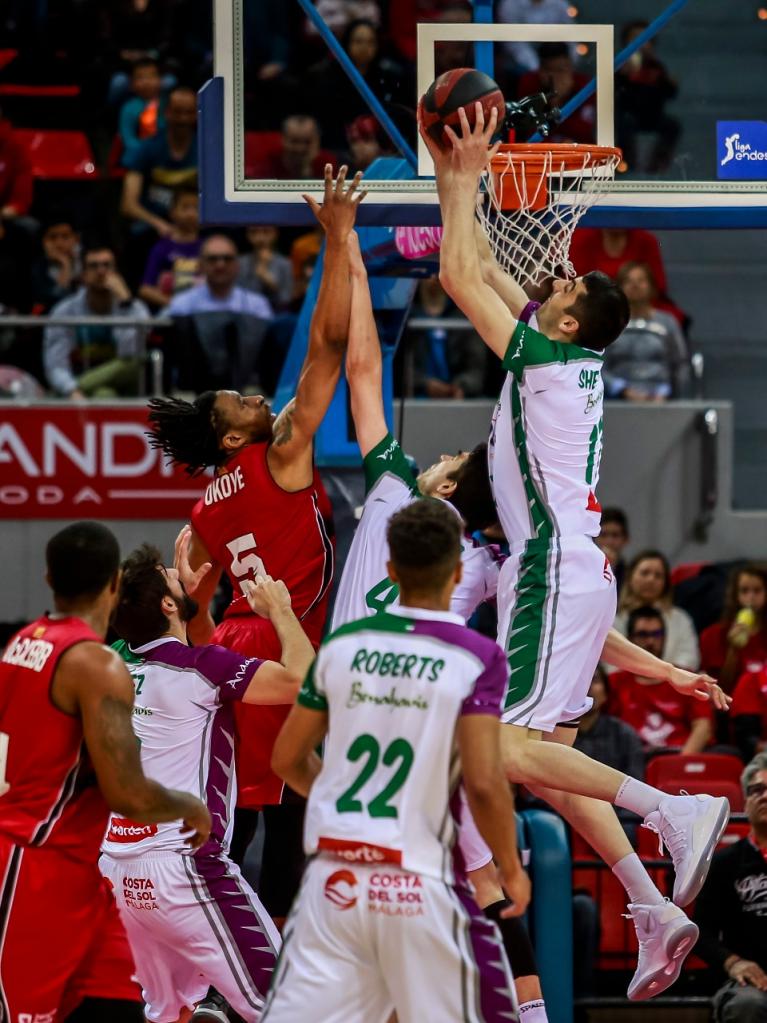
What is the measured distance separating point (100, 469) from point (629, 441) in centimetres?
362

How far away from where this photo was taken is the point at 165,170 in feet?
45.9

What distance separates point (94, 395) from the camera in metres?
11.9

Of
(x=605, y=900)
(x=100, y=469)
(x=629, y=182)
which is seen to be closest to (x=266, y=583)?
(x=629, y=182)

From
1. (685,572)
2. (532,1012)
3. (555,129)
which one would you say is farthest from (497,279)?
(685,572)

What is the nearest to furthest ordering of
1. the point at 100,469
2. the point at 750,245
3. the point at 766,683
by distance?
1. the point at 766,683
2. the point at 100,469
3. the point at 750,245

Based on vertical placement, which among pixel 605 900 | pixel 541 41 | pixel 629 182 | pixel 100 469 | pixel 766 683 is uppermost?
pixel 541 41

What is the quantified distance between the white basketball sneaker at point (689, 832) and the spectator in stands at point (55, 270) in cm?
780

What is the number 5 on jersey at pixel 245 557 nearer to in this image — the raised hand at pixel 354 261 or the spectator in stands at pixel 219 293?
the raised hand at pixel 354 261

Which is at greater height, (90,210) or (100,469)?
(90,210)

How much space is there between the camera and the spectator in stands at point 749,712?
10.3m

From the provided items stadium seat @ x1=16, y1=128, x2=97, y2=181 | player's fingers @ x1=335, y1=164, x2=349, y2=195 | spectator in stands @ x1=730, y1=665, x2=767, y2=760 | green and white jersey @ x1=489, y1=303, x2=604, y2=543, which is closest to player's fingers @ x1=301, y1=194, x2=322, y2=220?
player's fingers @ x1=335, y1=164, x2=349, y2=195

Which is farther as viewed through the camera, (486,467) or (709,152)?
(709,152)

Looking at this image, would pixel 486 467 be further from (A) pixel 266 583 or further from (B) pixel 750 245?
(B) pixel 750 245

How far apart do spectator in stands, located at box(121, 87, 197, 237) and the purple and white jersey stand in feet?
26.1
